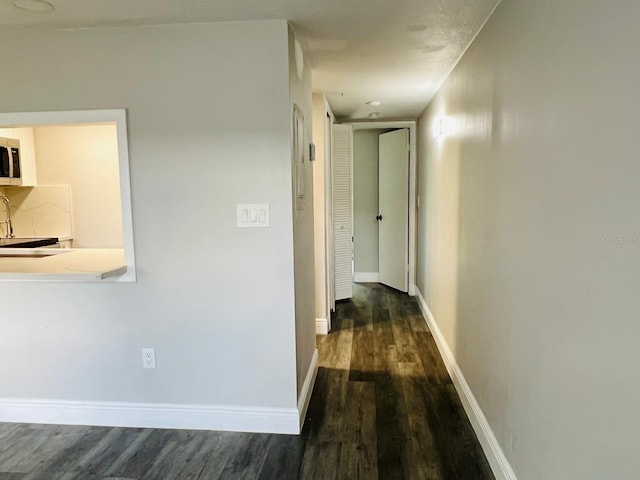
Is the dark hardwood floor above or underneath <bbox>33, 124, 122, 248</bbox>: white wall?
underneath

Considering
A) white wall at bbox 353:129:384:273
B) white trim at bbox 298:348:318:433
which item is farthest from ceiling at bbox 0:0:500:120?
white wall at bbox 353:129:384:273

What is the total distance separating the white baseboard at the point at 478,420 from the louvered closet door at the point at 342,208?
1.66 m

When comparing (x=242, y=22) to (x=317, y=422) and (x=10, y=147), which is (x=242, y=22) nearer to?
(x=317, y=422)

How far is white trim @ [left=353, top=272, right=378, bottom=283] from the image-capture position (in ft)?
21.1

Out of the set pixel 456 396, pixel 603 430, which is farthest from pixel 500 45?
pixel 456 396

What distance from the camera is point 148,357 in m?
2.45

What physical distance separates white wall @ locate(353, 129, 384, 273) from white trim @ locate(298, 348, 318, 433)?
10.9ft

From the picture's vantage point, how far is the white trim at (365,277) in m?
6.42

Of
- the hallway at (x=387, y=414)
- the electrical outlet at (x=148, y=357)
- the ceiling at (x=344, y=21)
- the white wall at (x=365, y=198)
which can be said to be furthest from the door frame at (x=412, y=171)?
the electrical outlet at (x=148, y=357)

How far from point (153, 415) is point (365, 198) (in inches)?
174

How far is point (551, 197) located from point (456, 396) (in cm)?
177

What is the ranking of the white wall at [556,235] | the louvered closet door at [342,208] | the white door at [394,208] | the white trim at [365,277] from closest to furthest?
the white wall at [556,235] → the louvered closet door at [342,208] → the white door at [394,208] → the white trim at [365,277]

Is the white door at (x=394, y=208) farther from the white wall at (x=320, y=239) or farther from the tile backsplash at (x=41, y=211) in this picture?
the tile backsplash at (x=41, y=211)

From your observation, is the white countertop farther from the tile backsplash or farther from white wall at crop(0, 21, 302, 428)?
the tile backsplash
